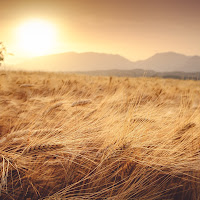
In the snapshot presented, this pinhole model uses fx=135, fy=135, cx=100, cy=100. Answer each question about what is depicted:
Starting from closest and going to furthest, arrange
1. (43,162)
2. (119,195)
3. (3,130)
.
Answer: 1. (119,195)
2. (43,162)
3. (3,130)

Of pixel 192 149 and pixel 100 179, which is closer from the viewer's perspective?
pixel 100 179

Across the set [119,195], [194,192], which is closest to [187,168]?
[194,192]

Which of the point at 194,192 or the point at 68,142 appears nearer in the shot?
the point at 194,192

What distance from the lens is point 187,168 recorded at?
0.64 metres

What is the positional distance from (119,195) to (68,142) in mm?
333

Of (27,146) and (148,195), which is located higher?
(27,146)

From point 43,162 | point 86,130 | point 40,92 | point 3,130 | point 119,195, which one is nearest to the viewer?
point 119,195

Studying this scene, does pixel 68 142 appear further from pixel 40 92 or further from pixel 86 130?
pixel 40 92

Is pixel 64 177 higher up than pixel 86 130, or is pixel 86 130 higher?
pixel 86 130

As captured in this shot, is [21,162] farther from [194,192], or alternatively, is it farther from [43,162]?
[194,192]

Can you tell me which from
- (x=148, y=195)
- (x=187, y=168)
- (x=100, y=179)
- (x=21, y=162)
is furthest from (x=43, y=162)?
(x=187, y=168)

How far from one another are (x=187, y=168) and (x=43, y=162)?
2.28 ft

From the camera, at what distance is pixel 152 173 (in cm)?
66

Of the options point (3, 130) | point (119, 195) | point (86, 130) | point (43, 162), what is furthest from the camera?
point (3, 130)
